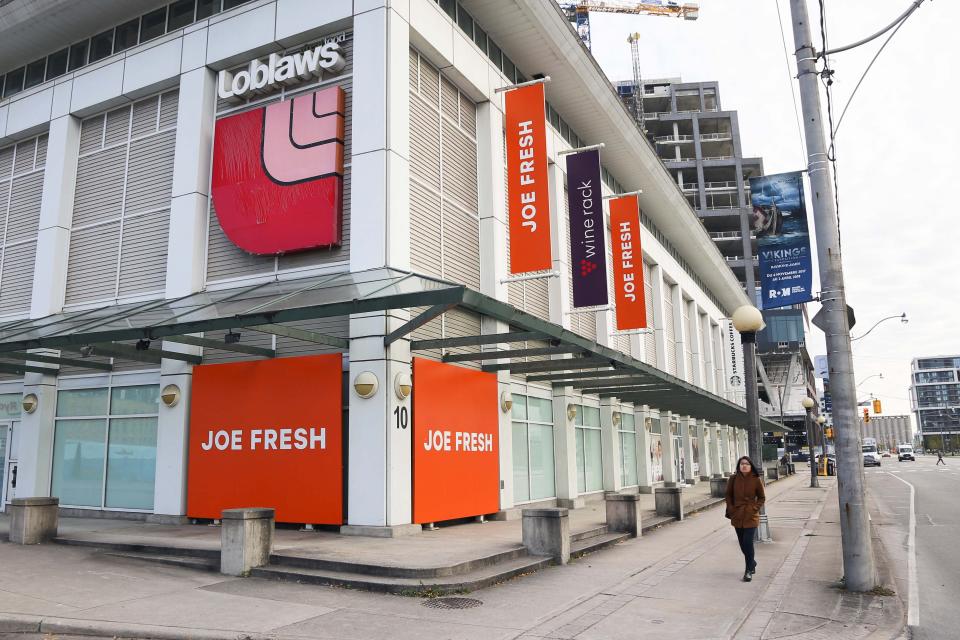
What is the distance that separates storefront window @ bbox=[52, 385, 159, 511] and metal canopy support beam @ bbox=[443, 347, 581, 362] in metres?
7.39

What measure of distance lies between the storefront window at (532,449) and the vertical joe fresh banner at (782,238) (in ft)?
28.6

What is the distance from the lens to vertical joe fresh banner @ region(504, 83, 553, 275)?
56.4 feet

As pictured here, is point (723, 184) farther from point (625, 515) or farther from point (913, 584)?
point (913, 584)

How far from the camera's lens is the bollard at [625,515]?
49.3 ft

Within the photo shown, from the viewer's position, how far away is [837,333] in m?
10.2

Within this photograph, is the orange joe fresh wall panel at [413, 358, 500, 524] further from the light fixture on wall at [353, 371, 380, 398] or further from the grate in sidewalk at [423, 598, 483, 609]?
the grate in sidewalk at [423, 598, 483, 609]

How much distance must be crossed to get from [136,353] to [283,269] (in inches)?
142

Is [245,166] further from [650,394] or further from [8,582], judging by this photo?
[650,394]

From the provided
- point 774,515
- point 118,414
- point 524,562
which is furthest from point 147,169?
point 774,515

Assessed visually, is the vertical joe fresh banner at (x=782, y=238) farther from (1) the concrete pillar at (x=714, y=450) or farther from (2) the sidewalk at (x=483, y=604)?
(1) the concrete pillar at (x=714, y=450)

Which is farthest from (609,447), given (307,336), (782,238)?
(782,238)

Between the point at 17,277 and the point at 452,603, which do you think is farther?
the point at 17,277

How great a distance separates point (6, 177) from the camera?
21.7m

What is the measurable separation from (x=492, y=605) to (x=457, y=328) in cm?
906
